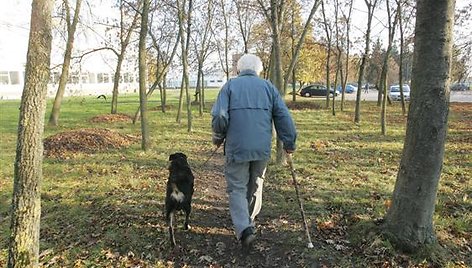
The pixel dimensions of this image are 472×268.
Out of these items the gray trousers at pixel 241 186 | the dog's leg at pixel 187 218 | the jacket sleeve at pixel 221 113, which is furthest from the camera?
the dog's leg at pixel 187 218

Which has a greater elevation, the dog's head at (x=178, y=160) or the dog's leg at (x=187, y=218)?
the dog's head at (x=178, y=160)

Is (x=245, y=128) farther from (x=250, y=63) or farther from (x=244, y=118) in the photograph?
(x=250, y=63)

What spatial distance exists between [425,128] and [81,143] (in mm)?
9889

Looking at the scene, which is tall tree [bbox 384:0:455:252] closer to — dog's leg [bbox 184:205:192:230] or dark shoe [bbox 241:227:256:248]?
dark shoe [bbox 241:227:256:248]

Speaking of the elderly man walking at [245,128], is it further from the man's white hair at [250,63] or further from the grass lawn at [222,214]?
the grass lawn at [222,214]

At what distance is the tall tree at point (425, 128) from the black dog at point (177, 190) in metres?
2.40

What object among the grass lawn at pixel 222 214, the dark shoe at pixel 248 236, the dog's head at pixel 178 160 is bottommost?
the grass lawn at pixel 222 214

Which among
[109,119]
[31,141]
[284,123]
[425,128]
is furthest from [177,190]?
[109,119]

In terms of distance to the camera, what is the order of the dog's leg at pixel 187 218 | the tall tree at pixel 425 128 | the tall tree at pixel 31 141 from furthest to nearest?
the dog's leg at pixel 187 218 < the tall tree at pixel 425 128 < the tall tree at pixel 31 141

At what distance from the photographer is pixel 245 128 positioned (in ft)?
13.2

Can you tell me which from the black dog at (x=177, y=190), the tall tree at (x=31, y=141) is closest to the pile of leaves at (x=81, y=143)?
the black dog at (x=177, y=190)

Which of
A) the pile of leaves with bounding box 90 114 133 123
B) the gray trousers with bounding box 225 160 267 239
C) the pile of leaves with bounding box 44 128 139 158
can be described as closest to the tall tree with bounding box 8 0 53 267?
the gray trousers with bounding box 225 160 267 239

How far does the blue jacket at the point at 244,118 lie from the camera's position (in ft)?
13.1

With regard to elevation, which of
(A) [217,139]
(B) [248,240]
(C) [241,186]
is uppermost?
(A) [217,139]
